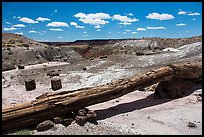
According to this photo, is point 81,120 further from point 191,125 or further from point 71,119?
point 191,125

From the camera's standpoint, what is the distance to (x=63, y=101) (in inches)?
355

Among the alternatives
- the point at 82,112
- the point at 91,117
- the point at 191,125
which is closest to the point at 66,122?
the point at 82,112

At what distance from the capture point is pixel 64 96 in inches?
360

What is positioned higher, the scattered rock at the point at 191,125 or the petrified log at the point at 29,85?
the petrified log at the point at 29,85

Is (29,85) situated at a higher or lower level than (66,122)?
higher

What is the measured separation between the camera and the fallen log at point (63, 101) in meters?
8.15

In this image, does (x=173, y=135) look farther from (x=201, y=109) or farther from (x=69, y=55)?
(x=69, y=55)

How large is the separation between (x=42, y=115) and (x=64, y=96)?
3.39ft

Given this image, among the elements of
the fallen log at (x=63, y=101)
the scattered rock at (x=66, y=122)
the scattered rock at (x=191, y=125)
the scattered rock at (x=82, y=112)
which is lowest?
the scattered rock at (x=191, y=125)

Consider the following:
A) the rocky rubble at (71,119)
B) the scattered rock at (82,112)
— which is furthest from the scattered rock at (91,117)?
the scattered rock at (82,112)

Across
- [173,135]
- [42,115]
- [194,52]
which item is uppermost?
[194,52]

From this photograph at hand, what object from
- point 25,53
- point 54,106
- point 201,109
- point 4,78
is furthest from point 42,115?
point 25,53

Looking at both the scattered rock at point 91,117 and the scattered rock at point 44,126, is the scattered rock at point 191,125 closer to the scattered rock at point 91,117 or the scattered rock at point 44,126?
the scattered rock at point 91,117

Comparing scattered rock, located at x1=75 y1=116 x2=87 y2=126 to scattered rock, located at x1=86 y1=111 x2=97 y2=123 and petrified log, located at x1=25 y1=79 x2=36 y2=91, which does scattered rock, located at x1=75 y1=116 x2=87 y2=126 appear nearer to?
scattered rock, located at x1=86 y1=111 x2=97 y2=123
